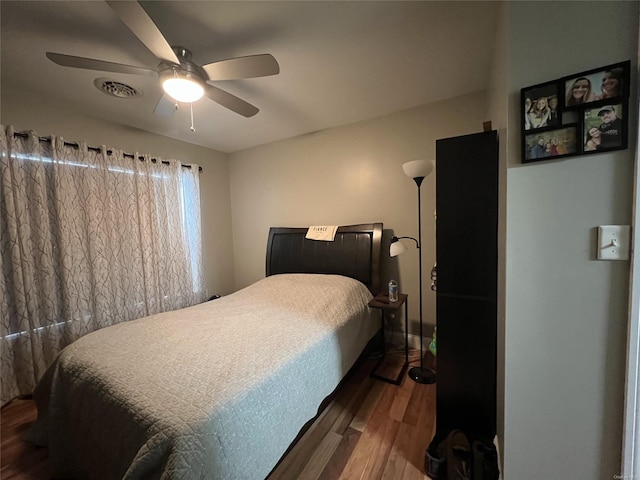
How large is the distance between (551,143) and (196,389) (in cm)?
164

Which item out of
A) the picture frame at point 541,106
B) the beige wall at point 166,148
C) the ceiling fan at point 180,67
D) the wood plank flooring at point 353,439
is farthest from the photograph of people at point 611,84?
the beige wall at point 166,148

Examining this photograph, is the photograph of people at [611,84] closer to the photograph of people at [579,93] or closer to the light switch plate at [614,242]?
the photograph of people at [579,93]

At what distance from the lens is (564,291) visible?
91 cm

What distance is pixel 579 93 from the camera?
0.85 m

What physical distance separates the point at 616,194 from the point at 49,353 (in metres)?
3.63

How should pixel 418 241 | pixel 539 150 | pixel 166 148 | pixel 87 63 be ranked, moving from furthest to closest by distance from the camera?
pixel 166 148 < pixel 418 241 < pixel 87 63 < pixel 539 150

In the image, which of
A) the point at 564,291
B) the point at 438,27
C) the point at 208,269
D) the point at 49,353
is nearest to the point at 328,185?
the point at 438,27

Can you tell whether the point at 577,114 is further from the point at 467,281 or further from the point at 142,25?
the point at 142,25

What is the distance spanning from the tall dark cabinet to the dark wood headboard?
3.50 feet

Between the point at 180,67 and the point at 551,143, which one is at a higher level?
the point at 180,67

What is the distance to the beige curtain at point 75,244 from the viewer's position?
1852 mm

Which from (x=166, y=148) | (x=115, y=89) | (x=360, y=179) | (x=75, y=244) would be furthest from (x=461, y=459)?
(x=166, y=148)

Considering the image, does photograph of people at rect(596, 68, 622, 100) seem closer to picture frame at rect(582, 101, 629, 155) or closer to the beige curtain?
picture frame at rect(582, 101, 629, 155)

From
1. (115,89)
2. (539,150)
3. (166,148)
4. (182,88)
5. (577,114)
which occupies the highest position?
(115,89)
